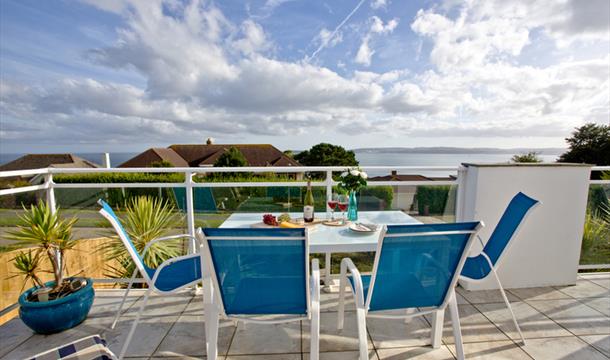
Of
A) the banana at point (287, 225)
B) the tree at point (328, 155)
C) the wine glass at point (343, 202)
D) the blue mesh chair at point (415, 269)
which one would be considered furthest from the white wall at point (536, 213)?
the tree at point (328, 155)

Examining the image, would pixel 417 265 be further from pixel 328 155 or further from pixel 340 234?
pixel 328 155

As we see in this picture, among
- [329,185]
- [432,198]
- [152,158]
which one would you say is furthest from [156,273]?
[152,158]

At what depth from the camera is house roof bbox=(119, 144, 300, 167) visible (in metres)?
40.2

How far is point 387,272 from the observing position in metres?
1.45

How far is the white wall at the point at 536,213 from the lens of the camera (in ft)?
9.21

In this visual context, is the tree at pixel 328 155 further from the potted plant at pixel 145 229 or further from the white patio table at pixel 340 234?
the white patio table at pixel 340 234

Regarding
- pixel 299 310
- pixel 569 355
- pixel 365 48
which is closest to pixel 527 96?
pixel 365 48

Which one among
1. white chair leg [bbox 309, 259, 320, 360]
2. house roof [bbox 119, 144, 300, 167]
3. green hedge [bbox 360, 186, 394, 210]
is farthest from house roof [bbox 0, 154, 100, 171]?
white chair leg [bbox 309, 259, 320, 360]

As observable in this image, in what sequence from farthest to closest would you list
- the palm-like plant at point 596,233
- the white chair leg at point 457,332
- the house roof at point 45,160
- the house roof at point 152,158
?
the house roof at point 152,158
the house roof at point 45,160
the palm-like plant at point 596,233
the white chair leg at point 457,332

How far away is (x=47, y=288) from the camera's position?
7.40 ft

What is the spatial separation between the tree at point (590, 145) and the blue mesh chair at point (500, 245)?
3102 centimetres

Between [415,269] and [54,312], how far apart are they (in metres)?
2.52

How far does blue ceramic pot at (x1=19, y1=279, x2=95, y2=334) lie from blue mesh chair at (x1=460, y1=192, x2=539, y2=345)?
287cm

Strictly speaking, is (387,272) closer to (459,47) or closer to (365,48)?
(459,47)
